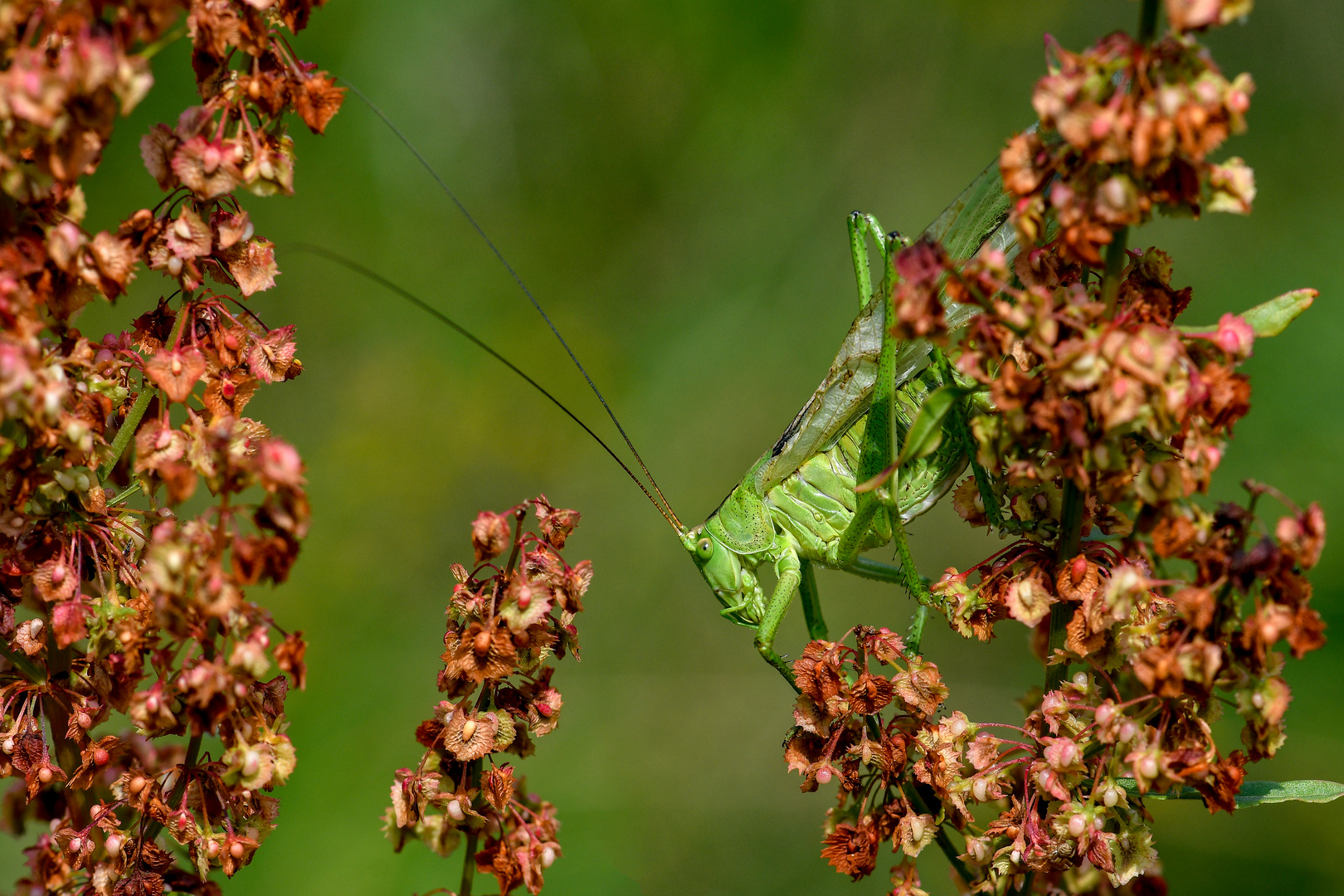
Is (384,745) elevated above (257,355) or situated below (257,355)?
above

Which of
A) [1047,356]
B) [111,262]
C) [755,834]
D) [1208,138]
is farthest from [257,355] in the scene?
[755,834]

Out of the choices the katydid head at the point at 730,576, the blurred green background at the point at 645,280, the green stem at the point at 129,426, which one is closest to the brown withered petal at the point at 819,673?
the green stem at the point at 129,426

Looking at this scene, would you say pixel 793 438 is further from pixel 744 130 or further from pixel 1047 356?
pixel 744 130

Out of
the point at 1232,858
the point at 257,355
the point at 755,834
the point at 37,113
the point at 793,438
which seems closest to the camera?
the point at 37,113

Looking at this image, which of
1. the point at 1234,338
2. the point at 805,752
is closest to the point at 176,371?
the point at 805,752

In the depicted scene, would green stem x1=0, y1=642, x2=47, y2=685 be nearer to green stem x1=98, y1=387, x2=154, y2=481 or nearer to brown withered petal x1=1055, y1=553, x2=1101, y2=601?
green stem x1=98, y1=387, x2=154, y2=481

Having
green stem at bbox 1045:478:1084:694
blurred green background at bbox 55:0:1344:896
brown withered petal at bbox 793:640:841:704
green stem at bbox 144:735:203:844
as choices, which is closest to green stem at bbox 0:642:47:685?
green stem at bbox 144:735:203:844

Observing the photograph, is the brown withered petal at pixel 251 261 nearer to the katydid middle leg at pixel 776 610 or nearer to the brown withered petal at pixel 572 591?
the brown withered petal at pixel 572 591
